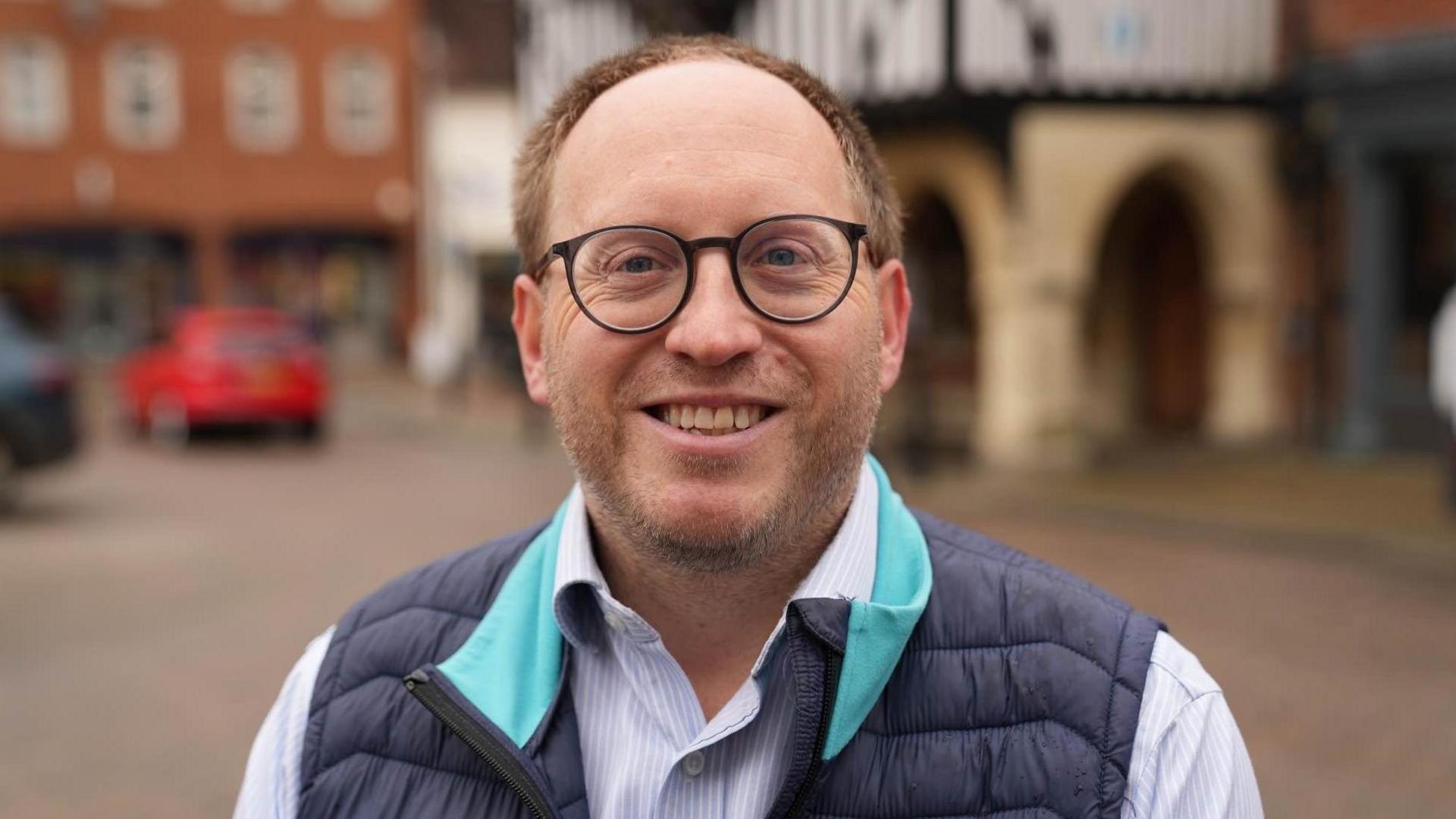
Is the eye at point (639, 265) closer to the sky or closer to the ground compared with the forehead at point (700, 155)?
closer to the ground

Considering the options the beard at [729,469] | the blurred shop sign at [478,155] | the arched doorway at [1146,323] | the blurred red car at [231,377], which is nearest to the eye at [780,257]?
the beard at [729,469]

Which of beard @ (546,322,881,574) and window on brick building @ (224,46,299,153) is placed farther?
window on brick building @ (224,46,299,153)

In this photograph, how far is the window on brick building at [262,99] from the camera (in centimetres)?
3369

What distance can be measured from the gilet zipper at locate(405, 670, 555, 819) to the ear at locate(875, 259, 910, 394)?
0.66m

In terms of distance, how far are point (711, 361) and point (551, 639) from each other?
40 cm

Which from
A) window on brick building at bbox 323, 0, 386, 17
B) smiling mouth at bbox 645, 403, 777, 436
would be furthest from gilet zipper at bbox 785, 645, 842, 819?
window on brick building at bbox 323, 0, 386, 17

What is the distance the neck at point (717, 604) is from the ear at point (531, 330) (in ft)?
0.70

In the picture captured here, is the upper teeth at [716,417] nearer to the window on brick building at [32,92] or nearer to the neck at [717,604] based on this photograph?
the neck at [717,604]

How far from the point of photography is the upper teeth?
1.74 m

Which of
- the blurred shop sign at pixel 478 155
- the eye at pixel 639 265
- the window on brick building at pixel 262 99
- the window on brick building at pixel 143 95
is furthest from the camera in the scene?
the window on brick building at pixel 262 99

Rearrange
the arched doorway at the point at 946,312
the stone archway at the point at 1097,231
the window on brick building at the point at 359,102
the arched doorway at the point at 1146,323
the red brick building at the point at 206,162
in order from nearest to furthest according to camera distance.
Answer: the stone archway at the point at 1097,231 → the arched doorway at the point at 1146,323 → the arched doorway at the point at 946,312 → the red brick building at the point at 206,162 → the window on brick building at the point at 359,102

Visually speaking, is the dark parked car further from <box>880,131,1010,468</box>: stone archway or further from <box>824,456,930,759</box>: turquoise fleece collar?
<box>824,456,930,759</box>: turquoise fleece collar

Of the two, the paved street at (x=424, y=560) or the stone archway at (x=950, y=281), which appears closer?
the paved street at (x=424, y=560)

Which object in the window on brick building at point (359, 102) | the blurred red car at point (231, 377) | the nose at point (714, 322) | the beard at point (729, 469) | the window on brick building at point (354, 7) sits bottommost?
the blurred red car at point (231, 377)
